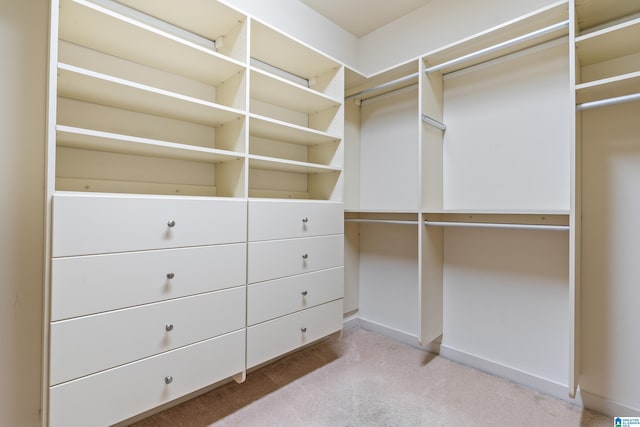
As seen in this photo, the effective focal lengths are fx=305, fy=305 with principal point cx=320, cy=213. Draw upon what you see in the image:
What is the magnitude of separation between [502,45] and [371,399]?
2161 mm

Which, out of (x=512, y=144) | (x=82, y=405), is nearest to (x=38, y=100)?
(x=82, y=405)

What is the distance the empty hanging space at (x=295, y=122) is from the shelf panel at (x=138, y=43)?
27 cm

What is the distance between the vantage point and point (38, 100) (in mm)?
1337

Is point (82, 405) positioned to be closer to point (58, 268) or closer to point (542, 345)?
point (58, 268)

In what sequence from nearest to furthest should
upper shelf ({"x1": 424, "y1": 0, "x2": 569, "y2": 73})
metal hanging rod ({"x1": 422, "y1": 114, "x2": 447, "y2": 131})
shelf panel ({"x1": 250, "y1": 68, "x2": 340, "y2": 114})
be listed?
upper shelf ({"x1": 424, "y1": 0, "x2": 569, "y2": 73}) < shelf panel ({"x1": 250, "y1": 68, "x2": 340, "y2": 114}) < metal hanging rod ({"x1": 422, "y1": 114, "x2": 447, "y2": 131})

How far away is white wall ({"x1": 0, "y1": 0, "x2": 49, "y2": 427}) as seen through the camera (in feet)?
4.17

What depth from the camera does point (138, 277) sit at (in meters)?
1.26

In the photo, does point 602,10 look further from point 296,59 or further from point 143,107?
point 143,107

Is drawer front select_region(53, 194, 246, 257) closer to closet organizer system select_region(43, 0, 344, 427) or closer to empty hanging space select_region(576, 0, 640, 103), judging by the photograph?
closet organizer system select_region(43, 0, 344, 427)

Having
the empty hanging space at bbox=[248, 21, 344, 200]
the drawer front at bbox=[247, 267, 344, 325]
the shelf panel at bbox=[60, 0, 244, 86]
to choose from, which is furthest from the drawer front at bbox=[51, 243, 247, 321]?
the shelf panel at bbox=[60, 0, 244, 86]

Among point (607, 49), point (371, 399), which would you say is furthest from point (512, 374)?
point (607, 49)

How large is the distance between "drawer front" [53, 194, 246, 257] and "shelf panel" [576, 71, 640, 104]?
176 cm

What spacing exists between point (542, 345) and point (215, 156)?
7.18 feet

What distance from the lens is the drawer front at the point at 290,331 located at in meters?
1.65
